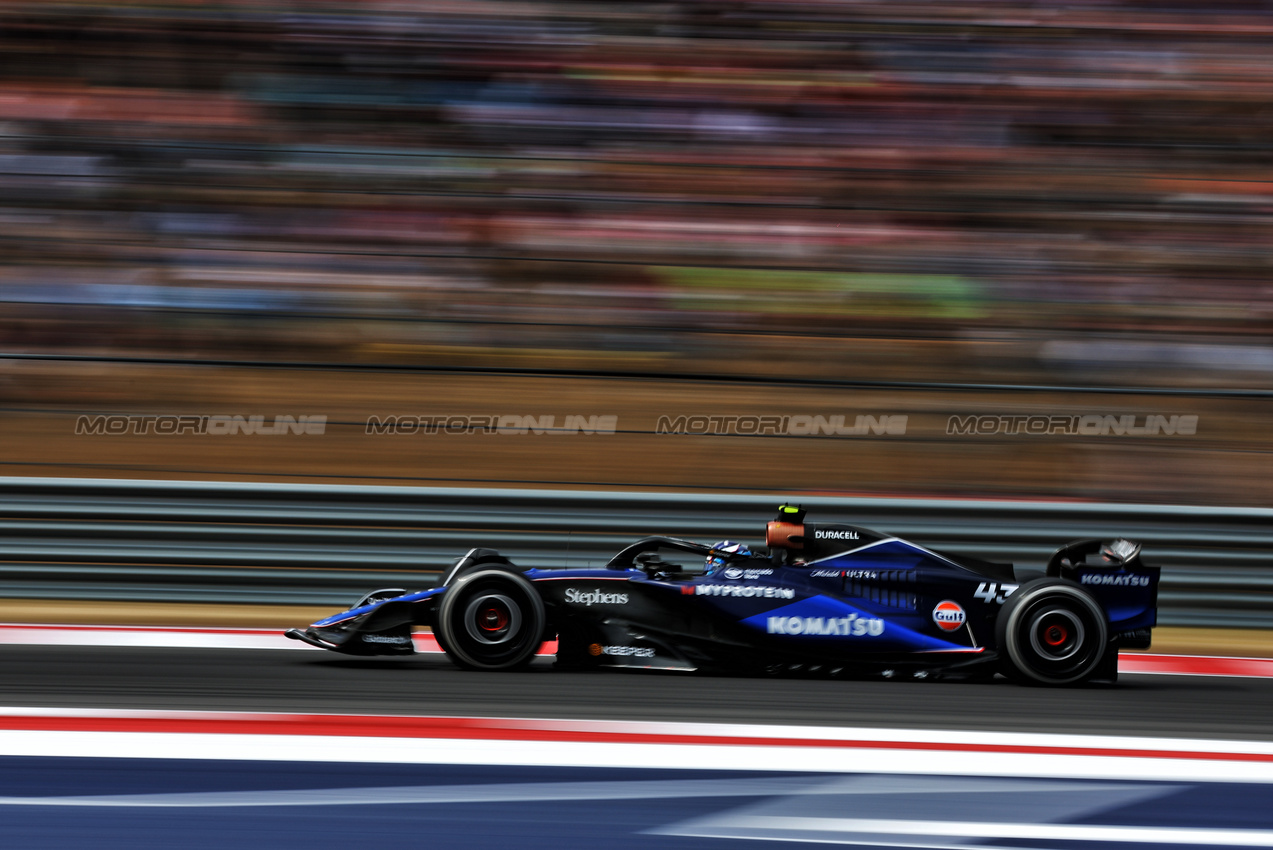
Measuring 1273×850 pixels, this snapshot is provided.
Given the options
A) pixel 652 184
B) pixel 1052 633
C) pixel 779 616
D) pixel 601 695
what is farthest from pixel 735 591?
pixel 652 184

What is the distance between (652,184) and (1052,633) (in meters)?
4.66

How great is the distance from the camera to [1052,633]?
5586mm

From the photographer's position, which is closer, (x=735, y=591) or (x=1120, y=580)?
(x=735, y=591)

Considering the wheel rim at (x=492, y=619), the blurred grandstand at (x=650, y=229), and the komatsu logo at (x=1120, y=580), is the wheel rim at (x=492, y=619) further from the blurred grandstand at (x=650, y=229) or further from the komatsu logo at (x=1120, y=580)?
the blurred grandstand at (x=650, y=229)

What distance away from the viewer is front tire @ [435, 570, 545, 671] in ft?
17.9

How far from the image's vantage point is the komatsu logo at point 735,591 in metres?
5.45

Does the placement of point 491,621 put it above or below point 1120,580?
below

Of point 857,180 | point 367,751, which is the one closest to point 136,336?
point 857,180

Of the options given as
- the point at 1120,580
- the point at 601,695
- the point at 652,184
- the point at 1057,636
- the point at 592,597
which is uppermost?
the point at 652,184

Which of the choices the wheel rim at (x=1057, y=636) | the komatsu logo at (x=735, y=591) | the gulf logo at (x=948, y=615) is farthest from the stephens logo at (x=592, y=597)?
the wheel rim at (x=1057, y=636)

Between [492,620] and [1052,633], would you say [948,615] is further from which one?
[492,620]

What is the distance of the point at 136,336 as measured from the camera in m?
8.66

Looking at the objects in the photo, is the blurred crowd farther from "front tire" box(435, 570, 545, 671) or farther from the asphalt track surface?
"front tire" box(435, 570, 545, 671)

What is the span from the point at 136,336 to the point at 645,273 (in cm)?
314
